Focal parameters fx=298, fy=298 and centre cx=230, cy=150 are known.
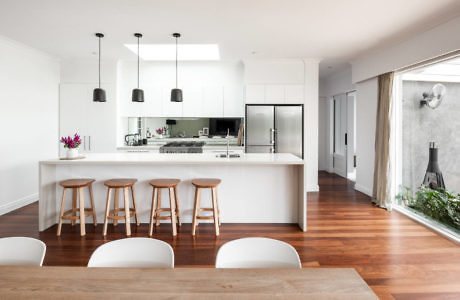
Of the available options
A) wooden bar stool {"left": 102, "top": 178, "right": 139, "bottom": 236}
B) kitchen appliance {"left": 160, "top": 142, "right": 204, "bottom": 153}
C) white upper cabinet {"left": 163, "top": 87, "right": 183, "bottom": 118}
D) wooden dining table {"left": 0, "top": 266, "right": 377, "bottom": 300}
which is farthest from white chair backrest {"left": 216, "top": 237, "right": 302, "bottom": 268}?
white upper cabinet {"left": 163, "top": 87, "right": 183, "bottom": 118}

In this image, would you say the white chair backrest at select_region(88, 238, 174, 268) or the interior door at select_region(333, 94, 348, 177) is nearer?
the white chair backrest at select_region(88, 238, 174, 268)

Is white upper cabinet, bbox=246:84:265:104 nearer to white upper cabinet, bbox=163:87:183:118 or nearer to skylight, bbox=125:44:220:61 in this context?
skylight, bbox=125:44:220:61

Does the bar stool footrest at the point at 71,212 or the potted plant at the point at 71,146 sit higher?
the potted plant at the point at 71,146

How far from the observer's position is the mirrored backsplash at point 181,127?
6.90m

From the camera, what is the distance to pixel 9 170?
479cm

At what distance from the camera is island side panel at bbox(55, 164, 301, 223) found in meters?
4.12

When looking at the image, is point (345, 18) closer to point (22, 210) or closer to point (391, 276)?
point (391, 276)

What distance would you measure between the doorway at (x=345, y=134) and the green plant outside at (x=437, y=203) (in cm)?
285

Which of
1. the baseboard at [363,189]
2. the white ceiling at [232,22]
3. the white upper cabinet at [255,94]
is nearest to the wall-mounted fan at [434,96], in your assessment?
the white ceiling at [232,22]

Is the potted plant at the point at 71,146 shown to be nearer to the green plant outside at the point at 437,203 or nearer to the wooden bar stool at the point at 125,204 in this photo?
the wooden bar stool at the point at 125,204

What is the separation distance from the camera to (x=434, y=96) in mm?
4320

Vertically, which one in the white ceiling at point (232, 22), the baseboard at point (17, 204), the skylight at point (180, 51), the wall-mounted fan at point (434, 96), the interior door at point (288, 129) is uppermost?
the skylight at point (180, 51)

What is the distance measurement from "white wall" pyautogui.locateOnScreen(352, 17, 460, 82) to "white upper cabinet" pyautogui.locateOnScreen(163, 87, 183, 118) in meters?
3.78

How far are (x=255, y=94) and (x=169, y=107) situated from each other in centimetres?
193
